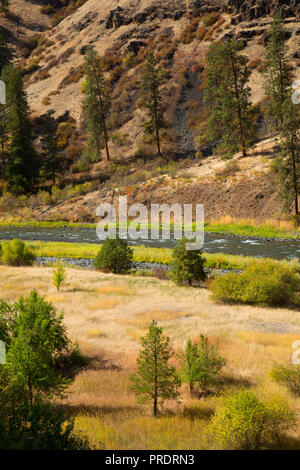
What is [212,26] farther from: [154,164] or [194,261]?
[194,261]

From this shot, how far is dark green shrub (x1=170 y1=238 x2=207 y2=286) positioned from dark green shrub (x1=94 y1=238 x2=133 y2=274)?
437cm

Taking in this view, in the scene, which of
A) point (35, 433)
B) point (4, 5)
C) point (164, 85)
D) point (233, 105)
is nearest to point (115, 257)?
point (35, 433)

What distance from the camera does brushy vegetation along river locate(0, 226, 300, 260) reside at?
26.3 m

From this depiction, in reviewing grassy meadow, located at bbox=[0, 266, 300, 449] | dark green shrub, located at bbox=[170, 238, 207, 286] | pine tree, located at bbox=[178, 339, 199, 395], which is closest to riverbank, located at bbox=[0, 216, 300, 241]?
dark green shrub, located at bbox=[170, 238, 207, 286]

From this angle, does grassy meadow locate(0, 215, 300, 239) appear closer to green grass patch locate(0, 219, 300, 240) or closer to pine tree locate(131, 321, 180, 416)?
green grass patch locate(0, 219, 300, 240)

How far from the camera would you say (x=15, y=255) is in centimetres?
2547

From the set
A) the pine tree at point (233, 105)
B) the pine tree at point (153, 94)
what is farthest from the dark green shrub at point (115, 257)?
the pine tree at point (153, 94)

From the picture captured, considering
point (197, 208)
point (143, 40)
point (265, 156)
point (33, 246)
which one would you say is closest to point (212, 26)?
point (143, 40)

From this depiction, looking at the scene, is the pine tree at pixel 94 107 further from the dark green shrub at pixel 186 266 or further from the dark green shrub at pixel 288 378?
the dark green shrub at pixel 288 378

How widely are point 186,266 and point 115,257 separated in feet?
18.7

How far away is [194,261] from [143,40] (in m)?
70.4

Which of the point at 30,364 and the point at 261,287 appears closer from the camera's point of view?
the point at 30,364

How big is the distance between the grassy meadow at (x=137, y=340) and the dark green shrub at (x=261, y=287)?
0.73m

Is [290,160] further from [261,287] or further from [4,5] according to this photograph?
[4,5]
